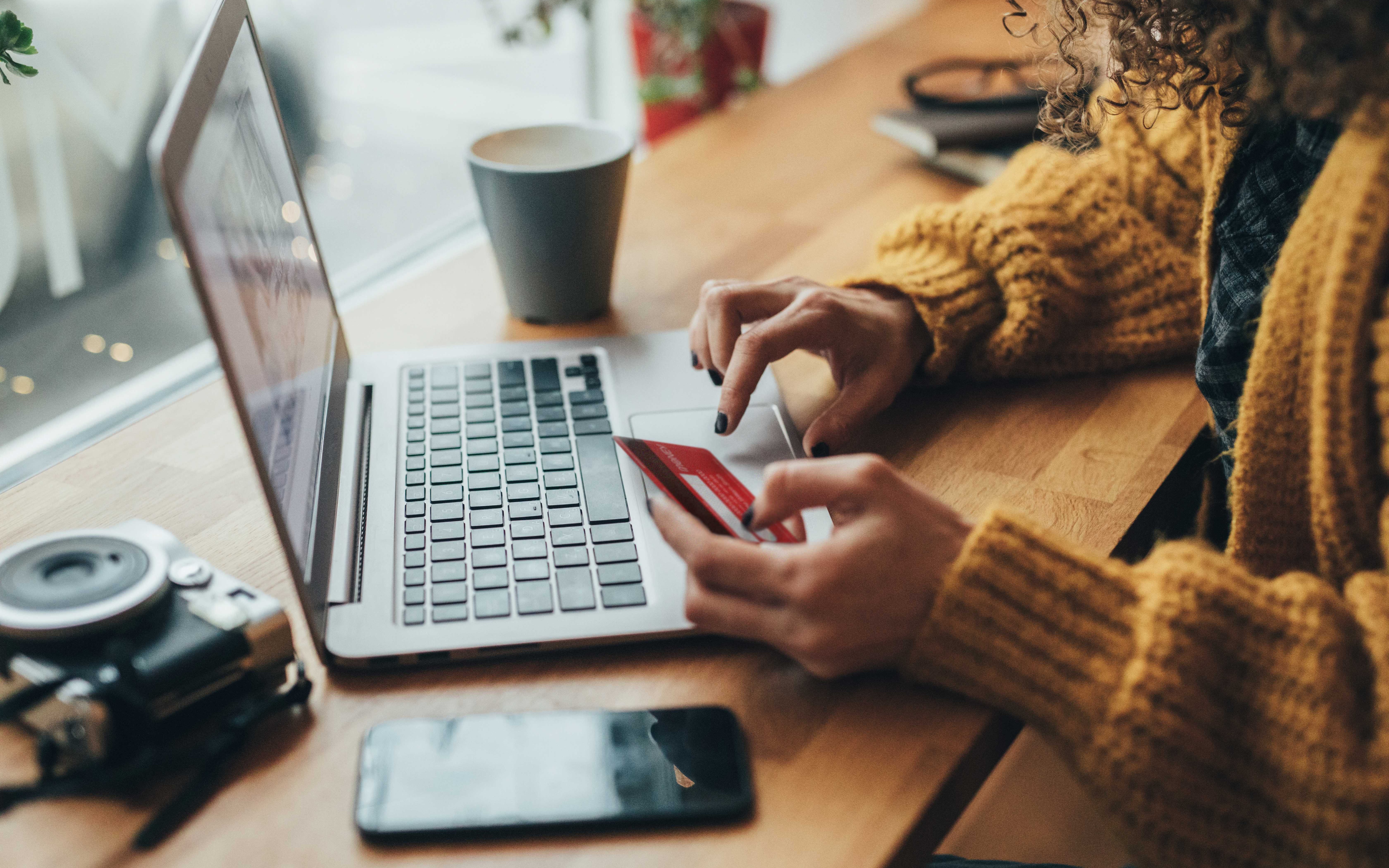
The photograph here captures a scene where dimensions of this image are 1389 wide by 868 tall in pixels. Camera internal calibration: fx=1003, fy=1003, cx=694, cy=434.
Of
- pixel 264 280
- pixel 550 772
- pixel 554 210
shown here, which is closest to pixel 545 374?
pixel 554 210

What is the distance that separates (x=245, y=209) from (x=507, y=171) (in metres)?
0.25

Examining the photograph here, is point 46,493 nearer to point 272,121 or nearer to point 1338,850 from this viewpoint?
point 272,121

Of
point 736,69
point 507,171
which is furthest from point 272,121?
point 736,69

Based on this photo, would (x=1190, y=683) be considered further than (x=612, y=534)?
No

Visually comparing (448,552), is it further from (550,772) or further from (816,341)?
(816,341)

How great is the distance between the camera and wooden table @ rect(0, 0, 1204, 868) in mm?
409

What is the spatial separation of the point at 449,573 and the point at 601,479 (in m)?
0.12

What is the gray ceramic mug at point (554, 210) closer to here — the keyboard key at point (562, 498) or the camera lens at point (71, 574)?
the keyboard key at point (562, 498)

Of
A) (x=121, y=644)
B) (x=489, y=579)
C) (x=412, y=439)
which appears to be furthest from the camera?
(x=412, y=439)

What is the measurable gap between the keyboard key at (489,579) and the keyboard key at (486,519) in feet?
0.13

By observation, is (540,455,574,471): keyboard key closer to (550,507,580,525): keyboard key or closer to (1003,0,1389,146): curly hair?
(550,507,580,525): keyboard key

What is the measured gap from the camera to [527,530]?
1.84 feet

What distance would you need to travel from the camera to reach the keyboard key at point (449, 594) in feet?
1.67

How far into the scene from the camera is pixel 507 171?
2.40ft
